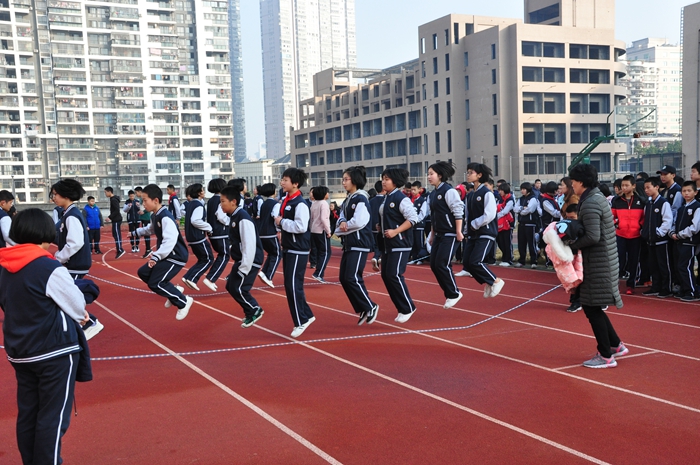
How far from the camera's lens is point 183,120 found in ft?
227

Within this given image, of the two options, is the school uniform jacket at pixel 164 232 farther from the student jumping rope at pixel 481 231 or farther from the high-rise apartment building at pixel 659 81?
the high-rise apartment building at pixel 659 81

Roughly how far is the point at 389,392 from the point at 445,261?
11.6 ft

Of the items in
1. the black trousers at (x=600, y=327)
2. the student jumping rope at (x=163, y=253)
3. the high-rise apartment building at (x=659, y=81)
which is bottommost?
the black trousers at (x=600, y=327)

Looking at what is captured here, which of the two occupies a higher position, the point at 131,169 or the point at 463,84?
the point at 463,84

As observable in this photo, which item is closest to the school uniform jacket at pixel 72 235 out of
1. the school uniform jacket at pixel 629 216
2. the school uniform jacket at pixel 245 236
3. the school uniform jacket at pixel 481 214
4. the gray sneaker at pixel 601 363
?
the school uniform jacket at pixel 245 236

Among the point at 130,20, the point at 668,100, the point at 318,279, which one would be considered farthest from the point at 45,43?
the point at 668,100

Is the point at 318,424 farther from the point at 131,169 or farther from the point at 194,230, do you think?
the point at 131,169

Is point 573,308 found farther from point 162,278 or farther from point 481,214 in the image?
point 162,278

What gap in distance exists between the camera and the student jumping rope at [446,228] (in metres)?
8.81

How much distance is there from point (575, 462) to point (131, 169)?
6395cm

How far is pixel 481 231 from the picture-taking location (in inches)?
371

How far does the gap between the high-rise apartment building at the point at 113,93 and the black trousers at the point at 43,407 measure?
56549 millimetres

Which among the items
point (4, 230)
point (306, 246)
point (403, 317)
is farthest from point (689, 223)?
point (4, 230)

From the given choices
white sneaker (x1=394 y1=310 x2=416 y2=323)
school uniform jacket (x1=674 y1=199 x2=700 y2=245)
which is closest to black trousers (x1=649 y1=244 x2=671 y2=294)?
school uniform jacket (x1=674 y1=199 x2=700 y2=245)
